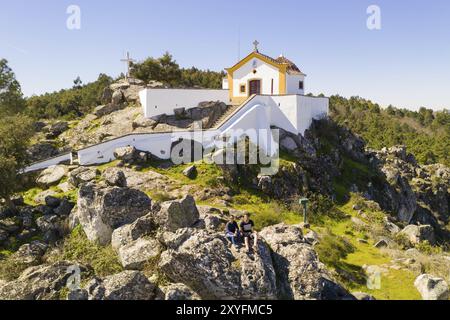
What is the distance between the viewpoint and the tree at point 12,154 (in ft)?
63.7

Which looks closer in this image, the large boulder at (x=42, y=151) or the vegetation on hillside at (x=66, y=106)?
the large boulder at (x=42, y=151)

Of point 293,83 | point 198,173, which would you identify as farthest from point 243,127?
point 293,83

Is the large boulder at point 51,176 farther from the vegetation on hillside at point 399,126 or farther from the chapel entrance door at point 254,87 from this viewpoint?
the vegetation on hillside at point 399,126

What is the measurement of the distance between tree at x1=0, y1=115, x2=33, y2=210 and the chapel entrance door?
1928 cm

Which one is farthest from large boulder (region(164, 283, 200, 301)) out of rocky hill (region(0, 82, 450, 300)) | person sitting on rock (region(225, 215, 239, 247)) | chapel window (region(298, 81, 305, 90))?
chapel window (region(298, 81, 305, 90))

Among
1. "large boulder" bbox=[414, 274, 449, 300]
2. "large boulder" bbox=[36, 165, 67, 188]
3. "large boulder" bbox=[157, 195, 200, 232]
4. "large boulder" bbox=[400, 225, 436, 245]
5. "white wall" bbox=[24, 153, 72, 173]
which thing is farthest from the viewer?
"white wall" bbox=[24, 153, 72, 173]

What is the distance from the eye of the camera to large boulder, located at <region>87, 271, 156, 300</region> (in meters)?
11.6

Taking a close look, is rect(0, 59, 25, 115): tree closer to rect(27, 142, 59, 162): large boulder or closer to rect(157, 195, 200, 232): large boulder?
rect(27, 142, 59, 162): large boulder

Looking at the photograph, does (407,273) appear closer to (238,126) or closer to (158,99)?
(238,126)

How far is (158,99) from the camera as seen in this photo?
31.8 m

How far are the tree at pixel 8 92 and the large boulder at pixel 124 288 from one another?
107 ft

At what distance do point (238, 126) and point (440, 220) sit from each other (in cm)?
4057

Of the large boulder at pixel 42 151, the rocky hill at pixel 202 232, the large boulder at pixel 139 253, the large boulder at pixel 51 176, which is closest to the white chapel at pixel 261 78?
the rocky hill at pixel 202 232
